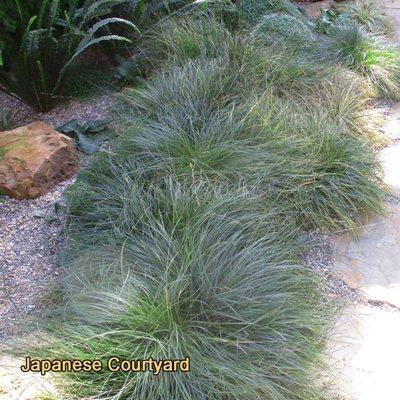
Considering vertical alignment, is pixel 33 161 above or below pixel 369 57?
above

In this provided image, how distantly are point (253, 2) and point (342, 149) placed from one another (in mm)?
2569

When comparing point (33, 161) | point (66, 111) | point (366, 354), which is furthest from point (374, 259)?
point (66, 111)

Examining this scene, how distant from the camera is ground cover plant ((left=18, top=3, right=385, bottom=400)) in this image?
2049 mm

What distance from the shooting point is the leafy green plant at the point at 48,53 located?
380 cm

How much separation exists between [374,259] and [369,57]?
2430 millimetres

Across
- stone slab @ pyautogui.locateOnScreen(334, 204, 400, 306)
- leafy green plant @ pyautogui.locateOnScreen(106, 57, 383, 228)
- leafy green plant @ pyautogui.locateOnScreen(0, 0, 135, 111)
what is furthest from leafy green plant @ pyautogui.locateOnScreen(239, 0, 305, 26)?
stone slab @ pyautogui.locateOnScreen(334, 204, 400, 306)

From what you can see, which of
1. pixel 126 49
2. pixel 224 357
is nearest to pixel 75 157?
pixel 126 49

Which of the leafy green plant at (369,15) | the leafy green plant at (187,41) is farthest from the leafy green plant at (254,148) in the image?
the leafy green plant at (369,15)

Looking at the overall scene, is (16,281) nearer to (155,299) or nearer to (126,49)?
(155,299)

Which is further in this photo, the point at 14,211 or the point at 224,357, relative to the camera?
the point at 14,211

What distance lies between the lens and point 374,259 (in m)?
2.95

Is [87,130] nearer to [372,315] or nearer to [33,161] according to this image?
[33,161]

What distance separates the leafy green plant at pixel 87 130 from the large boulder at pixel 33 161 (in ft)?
0.53

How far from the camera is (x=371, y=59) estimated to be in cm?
474
